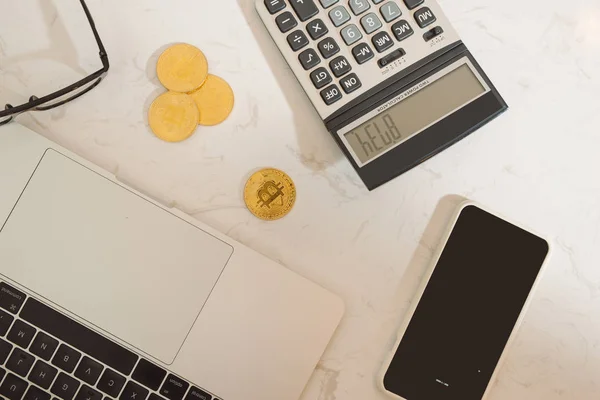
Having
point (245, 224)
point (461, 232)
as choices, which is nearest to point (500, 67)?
point (461, 232)

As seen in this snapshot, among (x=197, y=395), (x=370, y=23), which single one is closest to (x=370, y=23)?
(x=370, y=23)

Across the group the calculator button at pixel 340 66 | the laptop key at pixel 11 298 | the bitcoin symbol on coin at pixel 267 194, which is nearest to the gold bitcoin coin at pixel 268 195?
the bitcoin symbol on coin at pixel 267 194

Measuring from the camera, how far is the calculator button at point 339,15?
1.69 feet

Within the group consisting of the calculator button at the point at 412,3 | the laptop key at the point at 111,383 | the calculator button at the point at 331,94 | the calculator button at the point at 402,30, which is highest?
the calculator button at the point at 412,3

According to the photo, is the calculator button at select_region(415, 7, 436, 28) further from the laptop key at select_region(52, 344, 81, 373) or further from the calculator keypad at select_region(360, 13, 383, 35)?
the laptop key at select_region(52, 344, 81, 373)

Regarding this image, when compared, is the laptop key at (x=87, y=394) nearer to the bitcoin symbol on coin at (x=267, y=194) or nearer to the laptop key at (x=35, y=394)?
the laptop key at (x=35, y=394)

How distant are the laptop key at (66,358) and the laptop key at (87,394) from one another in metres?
0.02

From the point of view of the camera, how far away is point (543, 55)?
0.55 meters

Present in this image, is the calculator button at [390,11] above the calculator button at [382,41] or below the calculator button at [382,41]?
above

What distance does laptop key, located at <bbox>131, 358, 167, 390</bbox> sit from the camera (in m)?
0.49

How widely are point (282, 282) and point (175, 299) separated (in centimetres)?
9

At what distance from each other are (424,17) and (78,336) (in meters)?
0.40

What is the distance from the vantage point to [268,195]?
53cm

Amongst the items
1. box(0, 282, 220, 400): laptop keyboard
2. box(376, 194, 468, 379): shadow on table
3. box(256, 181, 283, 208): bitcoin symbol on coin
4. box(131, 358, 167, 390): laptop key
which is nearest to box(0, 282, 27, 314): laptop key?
box(0, 282, 220, 400): laptop keyboard
